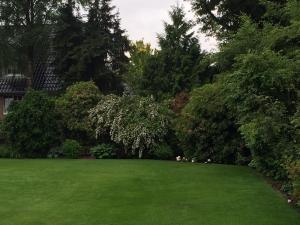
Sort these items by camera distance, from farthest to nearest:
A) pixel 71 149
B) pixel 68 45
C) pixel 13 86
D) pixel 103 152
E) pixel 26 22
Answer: pixel 13 86 < pixel 26 22 < pixel 68 45 < pixel 71 149 < pixel 103 152

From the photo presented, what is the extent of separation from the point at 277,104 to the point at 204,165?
18.5 feet

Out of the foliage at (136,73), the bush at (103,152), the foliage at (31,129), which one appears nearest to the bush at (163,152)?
the bush at (103,152)

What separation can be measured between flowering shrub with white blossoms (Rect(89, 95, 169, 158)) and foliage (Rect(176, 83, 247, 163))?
1572mm

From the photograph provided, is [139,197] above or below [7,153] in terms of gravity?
below

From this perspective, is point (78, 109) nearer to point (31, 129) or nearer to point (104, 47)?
point (31, 129)

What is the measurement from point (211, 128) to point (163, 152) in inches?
102

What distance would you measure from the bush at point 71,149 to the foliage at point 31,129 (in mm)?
823

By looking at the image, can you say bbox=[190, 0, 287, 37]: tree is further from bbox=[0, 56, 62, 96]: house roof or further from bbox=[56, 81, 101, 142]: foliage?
bbox=[0, 56, 62, 96]: house roof

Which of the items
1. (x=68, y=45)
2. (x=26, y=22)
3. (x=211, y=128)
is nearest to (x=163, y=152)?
(x=211, y=128)

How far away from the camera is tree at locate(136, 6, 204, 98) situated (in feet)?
82.5

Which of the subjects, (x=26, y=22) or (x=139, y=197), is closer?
(x=139, y=197)

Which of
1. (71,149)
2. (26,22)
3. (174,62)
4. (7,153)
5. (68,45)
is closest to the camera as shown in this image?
(71,149)

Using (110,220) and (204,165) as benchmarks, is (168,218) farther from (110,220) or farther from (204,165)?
(204,165)

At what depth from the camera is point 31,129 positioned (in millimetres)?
20984
